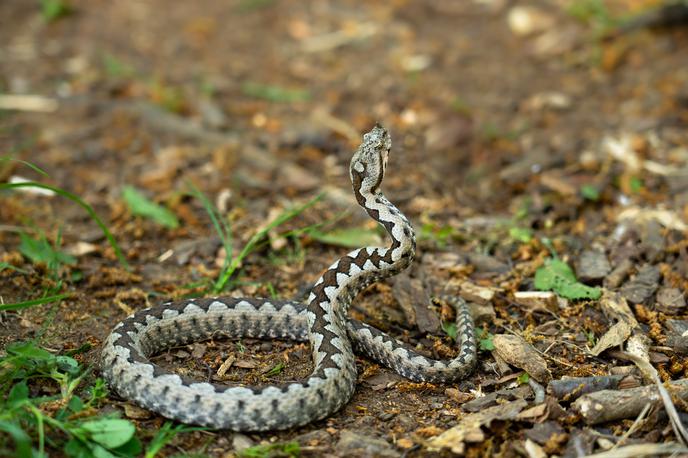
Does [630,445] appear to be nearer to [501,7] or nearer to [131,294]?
[131,294]

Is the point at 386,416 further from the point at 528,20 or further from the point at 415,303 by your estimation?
the point at 528,20

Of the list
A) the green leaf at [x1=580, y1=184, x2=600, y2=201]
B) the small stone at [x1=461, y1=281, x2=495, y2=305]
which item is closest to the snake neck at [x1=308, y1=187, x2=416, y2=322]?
the small stone at [x1=461, y1=281, x2=495, y2=305]

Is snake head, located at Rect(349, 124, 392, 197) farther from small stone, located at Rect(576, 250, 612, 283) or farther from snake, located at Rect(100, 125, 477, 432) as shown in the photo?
small stone, located at Rect(576, 250, 612, 283)

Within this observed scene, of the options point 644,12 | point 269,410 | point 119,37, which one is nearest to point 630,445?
point 269,410

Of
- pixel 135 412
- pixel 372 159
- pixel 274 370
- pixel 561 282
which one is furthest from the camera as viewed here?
pixel 561 282

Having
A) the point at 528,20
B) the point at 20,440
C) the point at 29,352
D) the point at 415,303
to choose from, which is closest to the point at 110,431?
the point at 20,440

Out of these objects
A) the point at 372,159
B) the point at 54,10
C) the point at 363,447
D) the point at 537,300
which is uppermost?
the point at 372,159

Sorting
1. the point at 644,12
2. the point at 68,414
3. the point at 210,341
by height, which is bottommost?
the point at 210,341
